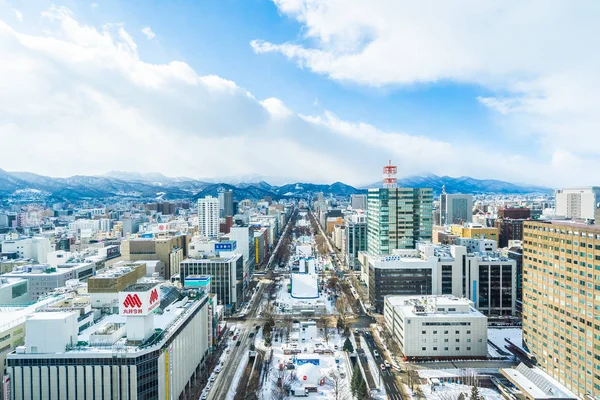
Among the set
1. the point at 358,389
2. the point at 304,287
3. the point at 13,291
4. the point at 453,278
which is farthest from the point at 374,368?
the point at 13,291

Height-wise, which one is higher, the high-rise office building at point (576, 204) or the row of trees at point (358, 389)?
the high-rise office building at point (576, 204)

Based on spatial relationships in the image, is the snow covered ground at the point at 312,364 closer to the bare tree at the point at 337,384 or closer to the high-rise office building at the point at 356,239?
the bare tree at the point at 337,384

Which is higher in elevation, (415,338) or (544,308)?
(544,308)

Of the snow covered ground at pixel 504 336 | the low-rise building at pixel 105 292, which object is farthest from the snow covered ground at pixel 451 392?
the low-rise building at pixel 105 292

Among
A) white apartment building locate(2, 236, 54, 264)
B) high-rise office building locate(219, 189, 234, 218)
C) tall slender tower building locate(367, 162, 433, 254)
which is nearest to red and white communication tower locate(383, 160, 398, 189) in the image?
tall slender tower building locate(367, 162, 433, 254)

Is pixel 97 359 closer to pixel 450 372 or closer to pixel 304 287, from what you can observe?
pixel 450 372

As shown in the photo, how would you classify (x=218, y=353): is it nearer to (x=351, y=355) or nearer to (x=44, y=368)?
(x=351, y=355)

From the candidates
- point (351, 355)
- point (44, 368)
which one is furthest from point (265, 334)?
point (44, 368)
